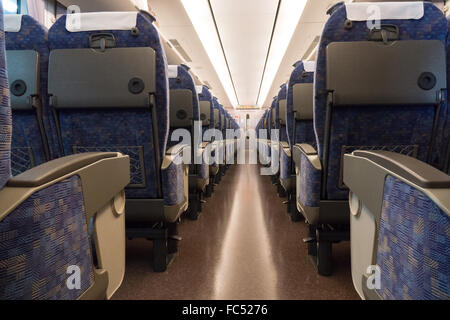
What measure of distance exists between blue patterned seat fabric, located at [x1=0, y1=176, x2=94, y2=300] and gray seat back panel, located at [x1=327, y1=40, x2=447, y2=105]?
1.14m

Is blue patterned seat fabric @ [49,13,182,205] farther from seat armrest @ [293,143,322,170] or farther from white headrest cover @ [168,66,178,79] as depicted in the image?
white headrest cover @ [168,66,178,79]

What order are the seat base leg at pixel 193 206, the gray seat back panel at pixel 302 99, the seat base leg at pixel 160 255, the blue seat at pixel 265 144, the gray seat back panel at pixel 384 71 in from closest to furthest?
the gray seat back panel at pixel 384 71 → the seat base leg at pixel 160 255 → the gray seat back panel at pixel 302 99 → the seat base leg at pixel 193 206 → the blue seat at pixel 265 144

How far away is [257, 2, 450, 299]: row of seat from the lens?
71cm

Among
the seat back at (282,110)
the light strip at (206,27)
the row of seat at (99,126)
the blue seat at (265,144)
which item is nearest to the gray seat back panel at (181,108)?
the row of seat at (99,126)

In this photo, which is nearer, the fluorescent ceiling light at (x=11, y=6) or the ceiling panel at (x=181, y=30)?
the fluorescent ceiling light at (x=11, y=6)

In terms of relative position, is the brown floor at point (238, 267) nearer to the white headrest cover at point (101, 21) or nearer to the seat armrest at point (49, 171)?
the seat armrest at point (49, 171)

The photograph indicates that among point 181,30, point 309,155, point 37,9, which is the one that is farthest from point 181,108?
point 181,30

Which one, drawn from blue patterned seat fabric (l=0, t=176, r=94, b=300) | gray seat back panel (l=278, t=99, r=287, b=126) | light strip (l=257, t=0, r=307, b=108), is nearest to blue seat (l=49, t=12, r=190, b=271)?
blue patterned seat fabric (l=0, t=176, r=94, b=300)

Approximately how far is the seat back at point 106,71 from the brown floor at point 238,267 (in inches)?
33.6

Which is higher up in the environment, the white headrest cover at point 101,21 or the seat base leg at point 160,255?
the white headrest cover at point 101,21

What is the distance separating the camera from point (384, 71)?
46.6 inches

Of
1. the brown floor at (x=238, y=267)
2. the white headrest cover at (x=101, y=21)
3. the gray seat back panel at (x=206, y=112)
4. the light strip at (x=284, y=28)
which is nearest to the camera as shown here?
the white headrest cover at (x=101, y=21)

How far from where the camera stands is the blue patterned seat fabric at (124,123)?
1266 mm
